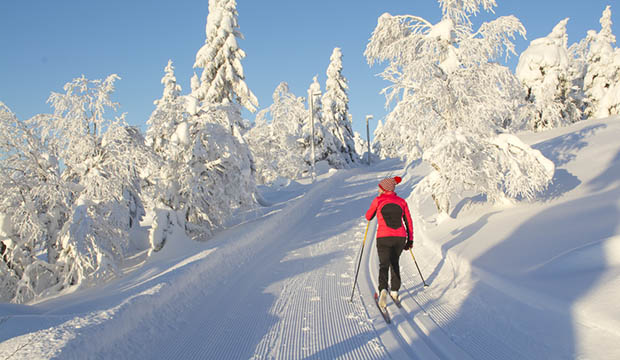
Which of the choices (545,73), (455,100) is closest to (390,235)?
(455,100)

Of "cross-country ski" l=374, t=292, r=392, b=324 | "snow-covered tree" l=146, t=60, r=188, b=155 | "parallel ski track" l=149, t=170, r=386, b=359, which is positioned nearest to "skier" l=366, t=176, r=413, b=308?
"cross-country ski" l=374, t=292, r=392, b=324

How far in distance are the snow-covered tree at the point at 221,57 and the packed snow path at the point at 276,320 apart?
1377 centimetres

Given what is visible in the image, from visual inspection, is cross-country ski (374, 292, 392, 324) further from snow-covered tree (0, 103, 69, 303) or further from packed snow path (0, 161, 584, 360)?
snow-covered tree (0, 103, 69, 303)

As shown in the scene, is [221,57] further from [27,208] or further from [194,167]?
[27,208]

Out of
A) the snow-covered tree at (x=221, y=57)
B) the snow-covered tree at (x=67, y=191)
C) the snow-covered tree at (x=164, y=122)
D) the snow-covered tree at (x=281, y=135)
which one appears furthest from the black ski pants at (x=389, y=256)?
the snow-covered tree at (x=281, y=135)

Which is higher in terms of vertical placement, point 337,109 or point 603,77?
point 337,109

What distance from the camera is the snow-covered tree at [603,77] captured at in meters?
25.3

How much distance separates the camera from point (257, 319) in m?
4.82

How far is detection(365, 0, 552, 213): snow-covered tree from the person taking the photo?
8.36m

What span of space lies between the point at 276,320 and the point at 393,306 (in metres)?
1.70

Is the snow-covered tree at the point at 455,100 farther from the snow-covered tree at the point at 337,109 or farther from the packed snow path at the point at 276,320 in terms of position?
the snow-covered tree at the point at 337,109

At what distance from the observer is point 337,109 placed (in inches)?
1592

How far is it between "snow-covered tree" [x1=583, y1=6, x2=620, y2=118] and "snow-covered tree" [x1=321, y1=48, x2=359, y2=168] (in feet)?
73.7

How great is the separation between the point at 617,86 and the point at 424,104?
2475cm
